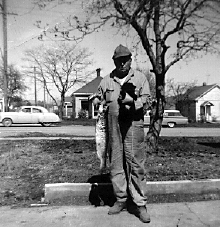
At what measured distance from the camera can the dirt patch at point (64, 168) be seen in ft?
16.0

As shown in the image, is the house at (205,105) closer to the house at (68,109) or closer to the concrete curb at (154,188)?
the house at (68,109)

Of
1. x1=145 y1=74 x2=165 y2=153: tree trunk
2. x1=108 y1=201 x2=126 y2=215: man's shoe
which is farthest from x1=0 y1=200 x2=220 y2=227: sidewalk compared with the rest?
x1=145 y1=74 x2=165 y2=153: tree trunk

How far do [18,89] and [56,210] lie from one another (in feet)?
141

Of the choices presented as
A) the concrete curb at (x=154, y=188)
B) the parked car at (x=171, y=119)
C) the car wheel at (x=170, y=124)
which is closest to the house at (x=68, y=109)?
the parked car at (x=171, y=119)

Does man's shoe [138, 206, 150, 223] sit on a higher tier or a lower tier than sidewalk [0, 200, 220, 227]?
higher

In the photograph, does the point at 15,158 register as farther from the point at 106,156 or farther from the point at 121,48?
the point at 121,48

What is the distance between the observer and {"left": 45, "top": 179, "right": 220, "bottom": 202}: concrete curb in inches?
171

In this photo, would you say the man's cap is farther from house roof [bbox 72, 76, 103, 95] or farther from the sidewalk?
house roof [bbox 72, 76, 103, 95]

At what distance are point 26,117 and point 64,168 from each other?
17101mm

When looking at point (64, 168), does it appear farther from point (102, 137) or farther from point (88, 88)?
point (88, 88)

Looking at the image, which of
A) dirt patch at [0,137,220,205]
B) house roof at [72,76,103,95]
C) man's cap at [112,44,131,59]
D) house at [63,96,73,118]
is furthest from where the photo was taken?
house at [63,96,73,118]

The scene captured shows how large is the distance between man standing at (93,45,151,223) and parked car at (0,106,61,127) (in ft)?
62.5

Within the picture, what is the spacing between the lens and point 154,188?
14.7 ft

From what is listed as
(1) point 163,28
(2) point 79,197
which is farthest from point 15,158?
(1) point 163,28
